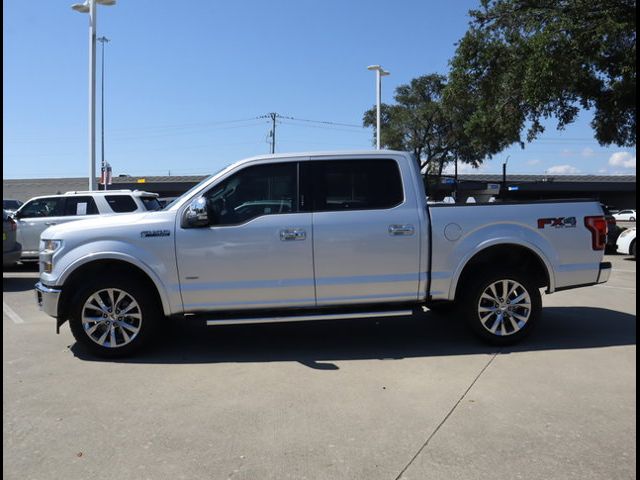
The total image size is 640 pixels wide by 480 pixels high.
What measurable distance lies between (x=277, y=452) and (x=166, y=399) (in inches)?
54.4

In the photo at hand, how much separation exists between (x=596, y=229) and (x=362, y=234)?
261 centimetres

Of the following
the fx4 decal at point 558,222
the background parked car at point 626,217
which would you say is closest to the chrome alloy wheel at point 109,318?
the fx4 decal at point 558,222

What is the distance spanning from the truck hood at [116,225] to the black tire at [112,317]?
483 mm

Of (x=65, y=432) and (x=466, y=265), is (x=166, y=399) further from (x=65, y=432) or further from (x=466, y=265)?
(x=466, y=265)

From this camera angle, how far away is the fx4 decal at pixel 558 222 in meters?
6.14

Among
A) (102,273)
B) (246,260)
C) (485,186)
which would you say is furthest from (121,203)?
(485,186)

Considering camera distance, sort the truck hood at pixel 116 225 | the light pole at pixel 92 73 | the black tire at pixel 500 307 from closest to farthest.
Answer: the truck hood at pixel 116 225 < the black tire at pixel 500 307 < the light pole at pixel 92 73

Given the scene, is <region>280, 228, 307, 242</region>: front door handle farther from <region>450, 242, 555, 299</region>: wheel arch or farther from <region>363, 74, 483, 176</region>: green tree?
<region>363, 74, 483, 176</region>: green tree

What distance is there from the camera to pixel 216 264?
18.8 feet

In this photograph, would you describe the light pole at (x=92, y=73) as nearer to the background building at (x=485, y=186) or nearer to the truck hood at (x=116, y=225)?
the truck hood at (x=116, y=225)

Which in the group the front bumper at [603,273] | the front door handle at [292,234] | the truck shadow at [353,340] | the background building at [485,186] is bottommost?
the truck shadow at [353,340]

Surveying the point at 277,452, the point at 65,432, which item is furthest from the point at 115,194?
the point at 277,452

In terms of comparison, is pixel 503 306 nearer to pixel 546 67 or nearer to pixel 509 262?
pixel 509 262

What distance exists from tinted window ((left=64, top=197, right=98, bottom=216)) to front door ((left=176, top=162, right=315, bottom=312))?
784 centimetres
